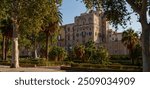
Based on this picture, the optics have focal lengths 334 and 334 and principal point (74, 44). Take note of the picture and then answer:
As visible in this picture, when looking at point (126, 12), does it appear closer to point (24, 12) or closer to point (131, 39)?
point (24, 12)

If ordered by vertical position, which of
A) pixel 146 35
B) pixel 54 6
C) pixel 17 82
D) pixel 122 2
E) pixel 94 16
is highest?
pixel 94 16

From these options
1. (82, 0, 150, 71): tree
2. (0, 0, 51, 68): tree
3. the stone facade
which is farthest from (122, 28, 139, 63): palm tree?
the stone facade

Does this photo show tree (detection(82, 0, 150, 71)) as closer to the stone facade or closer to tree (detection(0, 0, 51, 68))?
tree (detection(0, 0, 51, 68))

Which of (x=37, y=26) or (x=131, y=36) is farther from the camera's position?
(x=131, y=36)

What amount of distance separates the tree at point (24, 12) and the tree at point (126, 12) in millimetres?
15640

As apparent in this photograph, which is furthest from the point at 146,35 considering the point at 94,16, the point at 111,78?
the point at 94,16

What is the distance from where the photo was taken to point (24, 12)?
1606 inches

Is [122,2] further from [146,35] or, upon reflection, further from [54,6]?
[54,6]

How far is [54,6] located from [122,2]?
20304 millimetres

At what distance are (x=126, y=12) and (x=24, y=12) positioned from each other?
65.9ft

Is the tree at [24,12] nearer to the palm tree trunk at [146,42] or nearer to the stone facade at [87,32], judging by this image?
the palm tree trunk at [146,42]

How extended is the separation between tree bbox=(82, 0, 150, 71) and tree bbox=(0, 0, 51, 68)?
1564 centimetres

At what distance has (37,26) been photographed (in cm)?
4244

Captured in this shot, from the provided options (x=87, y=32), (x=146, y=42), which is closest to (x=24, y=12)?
(x=146, y=42)
